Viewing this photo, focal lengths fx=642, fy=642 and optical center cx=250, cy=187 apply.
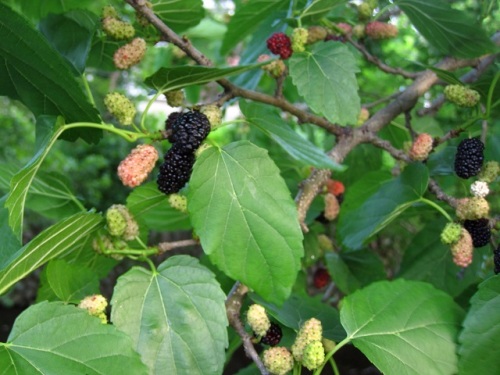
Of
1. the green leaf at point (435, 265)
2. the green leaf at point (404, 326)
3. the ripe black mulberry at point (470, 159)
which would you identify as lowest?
the green leaf at point (435, 265)

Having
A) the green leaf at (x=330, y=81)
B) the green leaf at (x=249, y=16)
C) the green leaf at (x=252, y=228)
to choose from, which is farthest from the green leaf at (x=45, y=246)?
the green leaf at (x=249, y=16)

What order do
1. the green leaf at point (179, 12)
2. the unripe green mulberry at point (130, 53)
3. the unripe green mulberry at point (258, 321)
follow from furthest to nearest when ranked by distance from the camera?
the green leaf at point (179, 12), the unripe green mulberry at point (130, 53), the unripe green mulberry at point (258, 321)

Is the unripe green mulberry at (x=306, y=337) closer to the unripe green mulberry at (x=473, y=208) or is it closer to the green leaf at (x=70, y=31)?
the unripe green mulberry at (x=473, y=208)

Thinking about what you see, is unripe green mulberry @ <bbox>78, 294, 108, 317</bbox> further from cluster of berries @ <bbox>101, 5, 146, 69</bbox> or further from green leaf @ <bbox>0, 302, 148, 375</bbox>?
cluster of berries @ <bbox>101, 5, 146, 69</bbox>

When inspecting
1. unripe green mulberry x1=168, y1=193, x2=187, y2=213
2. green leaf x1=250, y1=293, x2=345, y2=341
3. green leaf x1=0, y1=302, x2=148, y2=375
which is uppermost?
unripe green mulberry x1=168, y1=193, x2=187, y2=213

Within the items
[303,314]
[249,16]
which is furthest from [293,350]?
[249,16]

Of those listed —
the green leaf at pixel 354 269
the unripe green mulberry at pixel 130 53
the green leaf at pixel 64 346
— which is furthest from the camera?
the green leaf at pixel 354 269

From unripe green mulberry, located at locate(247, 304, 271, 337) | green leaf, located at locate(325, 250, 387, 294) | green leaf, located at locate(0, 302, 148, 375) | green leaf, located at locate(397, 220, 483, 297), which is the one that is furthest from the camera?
green leaf, located at locate(325, 250, 387, 294)

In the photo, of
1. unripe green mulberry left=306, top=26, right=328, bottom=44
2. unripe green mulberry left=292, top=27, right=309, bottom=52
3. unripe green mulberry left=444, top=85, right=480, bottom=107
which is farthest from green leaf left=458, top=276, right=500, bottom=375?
unripe green mulberry left=306, top=26, right=328, bottom=44
